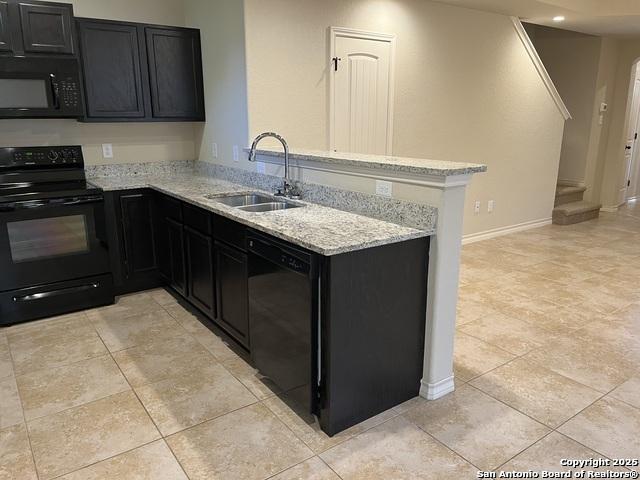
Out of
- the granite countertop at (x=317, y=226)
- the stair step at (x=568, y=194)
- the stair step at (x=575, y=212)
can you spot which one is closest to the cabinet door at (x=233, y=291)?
the granite countertop at (x=317, y=226)

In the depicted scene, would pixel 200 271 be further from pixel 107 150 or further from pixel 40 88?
pixel 40 88

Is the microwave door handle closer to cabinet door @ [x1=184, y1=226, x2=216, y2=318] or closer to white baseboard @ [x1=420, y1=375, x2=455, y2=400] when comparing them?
cabinet door @ [x1=184, y1=226, x2=216, y2=318]

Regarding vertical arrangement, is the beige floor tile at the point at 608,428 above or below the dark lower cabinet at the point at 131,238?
below

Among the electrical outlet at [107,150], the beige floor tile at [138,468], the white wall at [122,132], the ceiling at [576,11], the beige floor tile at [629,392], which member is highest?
the ceiling at [576,11]

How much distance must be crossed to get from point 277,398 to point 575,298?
8.69 ft

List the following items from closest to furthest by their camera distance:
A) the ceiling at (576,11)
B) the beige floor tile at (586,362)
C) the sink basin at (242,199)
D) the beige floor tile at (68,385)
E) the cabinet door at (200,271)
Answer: the beige floor tile at (68,385) < the beige floor tile at (586,362) < the cabinet door at (200,271) < the sink basin at (242,199) < the ceiling at (576,11)

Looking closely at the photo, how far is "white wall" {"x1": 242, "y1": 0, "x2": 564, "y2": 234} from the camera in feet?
11.8

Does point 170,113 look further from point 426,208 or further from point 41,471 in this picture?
point 41,471

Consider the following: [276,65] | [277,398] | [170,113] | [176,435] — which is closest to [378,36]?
[276,65]

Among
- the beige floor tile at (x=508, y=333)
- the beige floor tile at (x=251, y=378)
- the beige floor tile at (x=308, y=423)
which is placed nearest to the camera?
the beige floor tile at (x=308, y=423)

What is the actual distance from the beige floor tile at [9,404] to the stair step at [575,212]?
20.5 ft

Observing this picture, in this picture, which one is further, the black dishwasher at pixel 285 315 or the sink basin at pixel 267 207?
the sink basin at pixel 267 207

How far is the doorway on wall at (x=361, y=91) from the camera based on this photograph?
3967 mm

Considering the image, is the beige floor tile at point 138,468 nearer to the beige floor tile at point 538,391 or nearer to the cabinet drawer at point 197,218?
the cabinet drawer at point 197,218
